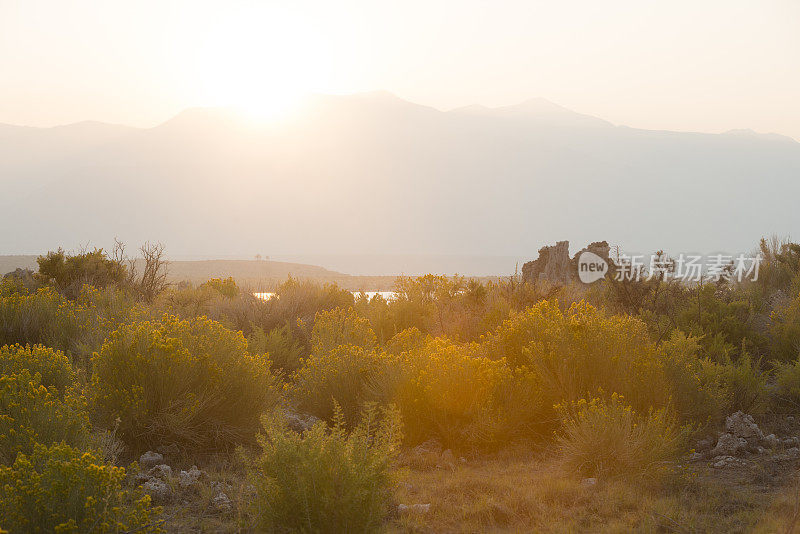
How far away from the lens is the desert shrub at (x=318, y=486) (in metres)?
4.27

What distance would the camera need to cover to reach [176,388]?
685 centimetres

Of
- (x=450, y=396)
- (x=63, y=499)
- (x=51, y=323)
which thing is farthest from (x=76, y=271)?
(x=63, y=499)

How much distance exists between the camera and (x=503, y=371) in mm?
7543

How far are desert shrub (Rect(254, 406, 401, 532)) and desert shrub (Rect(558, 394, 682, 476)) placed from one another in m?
2.55

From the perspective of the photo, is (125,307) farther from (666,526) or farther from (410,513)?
(666,526)

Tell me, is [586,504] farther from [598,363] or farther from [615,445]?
[598,363]

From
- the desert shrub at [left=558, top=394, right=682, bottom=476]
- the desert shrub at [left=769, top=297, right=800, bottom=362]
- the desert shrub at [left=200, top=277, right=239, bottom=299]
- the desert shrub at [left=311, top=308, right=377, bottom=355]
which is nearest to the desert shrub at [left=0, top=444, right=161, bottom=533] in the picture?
the desert shrub at [left=558, top=394, right=682, bottom=476]

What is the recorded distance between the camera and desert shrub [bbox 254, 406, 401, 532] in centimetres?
427

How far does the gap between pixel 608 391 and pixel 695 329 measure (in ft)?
16.3

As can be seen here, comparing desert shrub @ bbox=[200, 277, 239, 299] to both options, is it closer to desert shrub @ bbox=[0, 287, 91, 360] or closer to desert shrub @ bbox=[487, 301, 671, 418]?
desert shrub @ bbox=[0, 287, 91, 360]

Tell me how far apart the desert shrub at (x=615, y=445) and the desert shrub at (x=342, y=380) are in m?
2.48

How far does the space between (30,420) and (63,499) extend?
5.65 feet

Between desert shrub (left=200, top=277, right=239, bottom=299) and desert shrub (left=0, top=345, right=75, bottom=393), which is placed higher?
desert shrub (left=200, top=277, right=239, bottom=299)

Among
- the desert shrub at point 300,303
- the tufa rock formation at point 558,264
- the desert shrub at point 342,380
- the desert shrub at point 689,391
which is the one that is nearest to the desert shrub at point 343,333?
the desert shrub at point 342,380
